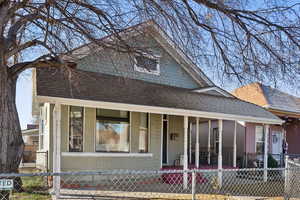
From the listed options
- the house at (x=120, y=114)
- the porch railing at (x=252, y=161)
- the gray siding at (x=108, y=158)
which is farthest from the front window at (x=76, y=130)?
the porch railing at (x=252, y=161)

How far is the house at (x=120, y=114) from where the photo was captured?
27.3 ft

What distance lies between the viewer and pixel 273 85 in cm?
464

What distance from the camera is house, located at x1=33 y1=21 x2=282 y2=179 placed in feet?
27.3

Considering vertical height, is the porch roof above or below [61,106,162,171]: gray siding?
above

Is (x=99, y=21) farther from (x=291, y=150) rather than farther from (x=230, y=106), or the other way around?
(x=291, y=150)

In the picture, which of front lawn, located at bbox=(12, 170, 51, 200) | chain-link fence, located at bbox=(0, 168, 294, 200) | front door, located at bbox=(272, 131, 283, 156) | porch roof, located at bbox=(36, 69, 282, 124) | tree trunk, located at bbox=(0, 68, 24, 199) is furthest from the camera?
front door, located at bbox=(272, 131, 283, 156)

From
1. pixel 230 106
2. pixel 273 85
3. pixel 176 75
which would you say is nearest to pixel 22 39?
pixel 273 85

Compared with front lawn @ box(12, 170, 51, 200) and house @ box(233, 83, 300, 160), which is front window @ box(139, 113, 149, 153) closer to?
front lawn @ box(12, 170, 51, 200)

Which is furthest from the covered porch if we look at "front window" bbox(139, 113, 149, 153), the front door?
the front door

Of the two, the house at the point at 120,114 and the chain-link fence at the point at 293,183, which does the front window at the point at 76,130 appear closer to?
the house at the point at 120,114

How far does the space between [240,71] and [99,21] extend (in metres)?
2.45

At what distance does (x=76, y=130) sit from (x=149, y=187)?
9.97 feet

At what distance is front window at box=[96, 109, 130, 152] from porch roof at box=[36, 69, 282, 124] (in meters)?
0.97

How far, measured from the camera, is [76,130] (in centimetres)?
962
